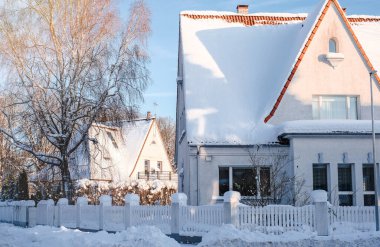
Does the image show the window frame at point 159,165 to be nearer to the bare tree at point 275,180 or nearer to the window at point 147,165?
the window at point 147,165

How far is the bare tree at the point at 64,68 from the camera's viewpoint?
83.7 feet

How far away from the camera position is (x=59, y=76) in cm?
2592

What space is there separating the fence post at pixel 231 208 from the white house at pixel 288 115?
2.94 meters

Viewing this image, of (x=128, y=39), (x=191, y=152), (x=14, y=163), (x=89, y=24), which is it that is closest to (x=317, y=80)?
(x=191, y=152)

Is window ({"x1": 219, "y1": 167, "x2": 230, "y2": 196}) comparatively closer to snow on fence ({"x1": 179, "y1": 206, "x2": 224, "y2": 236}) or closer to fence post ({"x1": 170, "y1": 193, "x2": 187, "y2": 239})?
fence post ({"x1": 170, "y1": 193, "x2": 187, "y2": 239})

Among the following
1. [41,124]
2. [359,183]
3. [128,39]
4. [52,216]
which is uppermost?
[128,39]

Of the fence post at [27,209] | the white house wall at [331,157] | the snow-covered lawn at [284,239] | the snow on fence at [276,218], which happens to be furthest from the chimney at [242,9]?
the snow-covered lawn at [284,239]

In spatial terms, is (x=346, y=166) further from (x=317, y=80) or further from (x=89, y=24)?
(x=89, y=24)

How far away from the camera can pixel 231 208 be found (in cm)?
1700

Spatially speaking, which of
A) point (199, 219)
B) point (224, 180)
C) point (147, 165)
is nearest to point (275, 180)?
point (224, 180)

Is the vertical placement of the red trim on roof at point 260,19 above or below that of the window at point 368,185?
above

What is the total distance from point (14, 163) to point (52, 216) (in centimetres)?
1326

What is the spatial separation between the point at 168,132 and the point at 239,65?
5499cm

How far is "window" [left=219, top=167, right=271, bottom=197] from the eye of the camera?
866 inches
